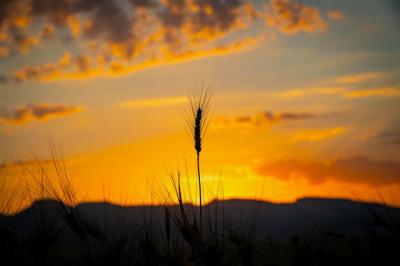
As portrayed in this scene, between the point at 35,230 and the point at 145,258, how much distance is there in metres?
1.30

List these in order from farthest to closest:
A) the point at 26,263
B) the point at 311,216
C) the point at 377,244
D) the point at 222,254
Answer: the point at 311,216
the point at 377,244
the point at 26,263
the point at 222,254

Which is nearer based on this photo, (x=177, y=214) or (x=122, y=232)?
(x=177, y=214)

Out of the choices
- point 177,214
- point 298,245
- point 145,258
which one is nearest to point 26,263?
point 145,258

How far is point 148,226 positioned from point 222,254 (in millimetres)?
937

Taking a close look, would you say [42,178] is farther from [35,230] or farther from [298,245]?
[298,245]

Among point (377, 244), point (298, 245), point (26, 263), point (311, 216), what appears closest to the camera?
point (26, 263)

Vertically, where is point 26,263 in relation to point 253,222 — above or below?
below

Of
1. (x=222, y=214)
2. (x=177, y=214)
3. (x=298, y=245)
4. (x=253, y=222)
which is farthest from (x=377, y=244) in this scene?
(x=177, y=214)

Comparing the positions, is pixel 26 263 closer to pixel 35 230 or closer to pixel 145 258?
pixel 35 230

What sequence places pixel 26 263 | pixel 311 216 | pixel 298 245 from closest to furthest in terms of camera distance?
pixel 26 263 < pixel 298 245 < pixel 311 216

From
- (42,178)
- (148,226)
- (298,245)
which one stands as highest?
(42,178)

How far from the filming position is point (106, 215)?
539 centimetres

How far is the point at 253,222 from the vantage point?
196 inches

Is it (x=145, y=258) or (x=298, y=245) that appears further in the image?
(x=298, y=245)
